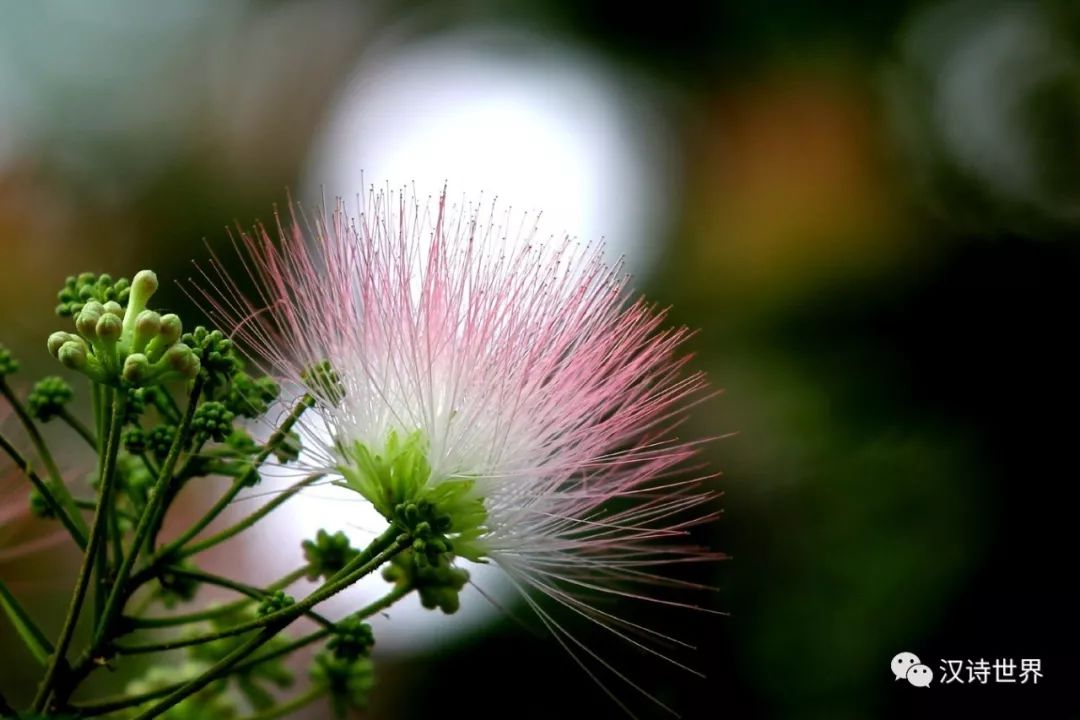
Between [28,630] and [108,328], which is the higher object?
[108,328]

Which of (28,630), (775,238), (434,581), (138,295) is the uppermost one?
(775,238)

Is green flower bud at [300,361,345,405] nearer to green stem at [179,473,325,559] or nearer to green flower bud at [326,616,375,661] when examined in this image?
green stem at [179,473,325,559]

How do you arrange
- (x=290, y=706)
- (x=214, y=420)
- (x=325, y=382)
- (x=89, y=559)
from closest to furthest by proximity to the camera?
(x=89, y=559) < (x=214, y=420) < (x=325, y=382) < (x=290, y=706)

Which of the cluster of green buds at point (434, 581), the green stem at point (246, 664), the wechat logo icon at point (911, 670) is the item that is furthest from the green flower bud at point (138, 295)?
the wechat logo icon at point (911, 670)

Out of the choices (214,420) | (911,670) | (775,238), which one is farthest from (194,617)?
(775,238)

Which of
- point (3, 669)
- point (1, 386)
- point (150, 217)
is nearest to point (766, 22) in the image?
point (150, 217)

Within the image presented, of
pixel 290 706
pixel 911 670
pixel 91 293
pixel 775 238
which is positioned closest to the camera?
pixel 91 293

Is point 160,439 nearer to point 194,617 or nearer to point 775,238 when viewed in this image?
point 194,617
